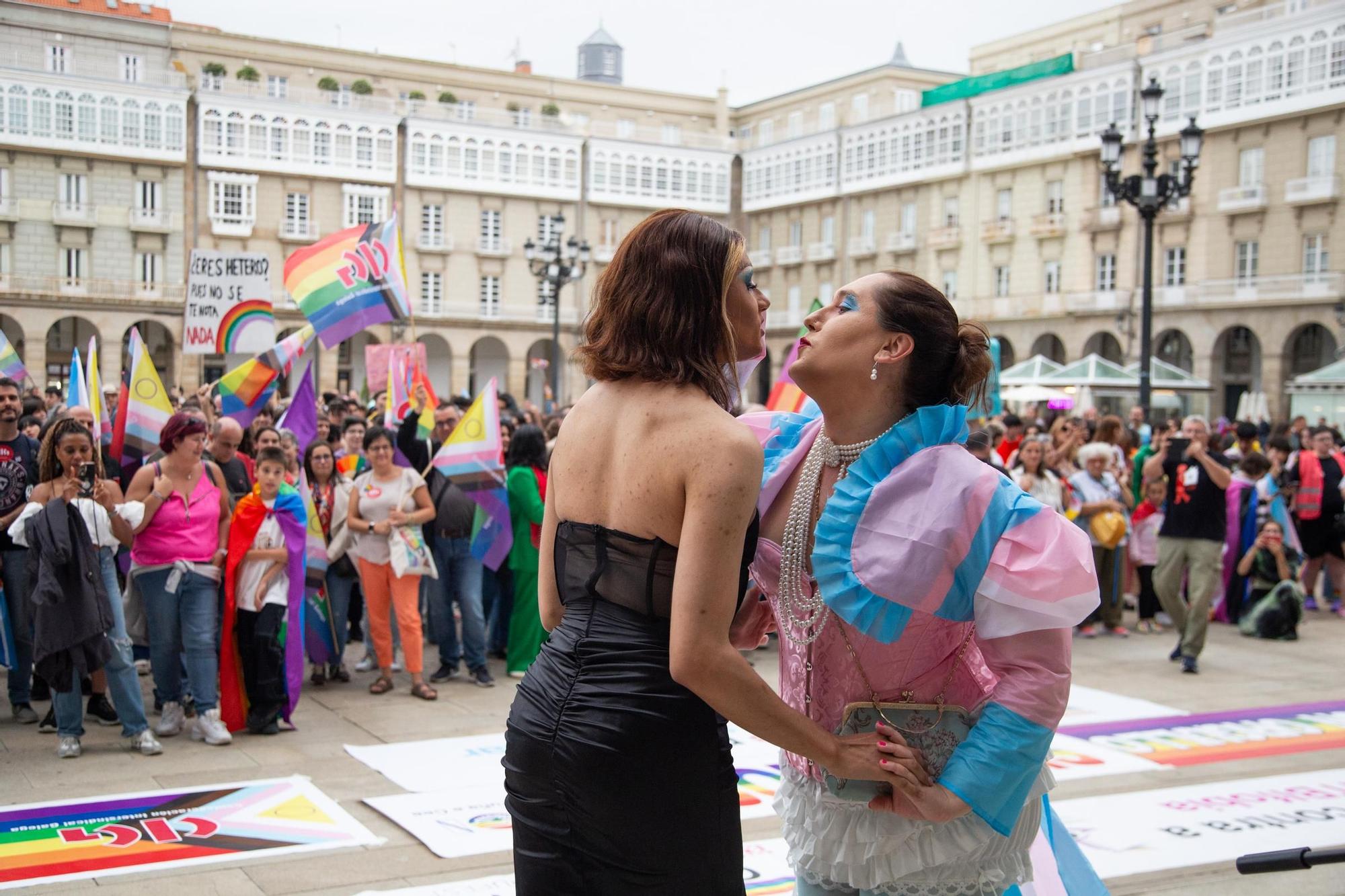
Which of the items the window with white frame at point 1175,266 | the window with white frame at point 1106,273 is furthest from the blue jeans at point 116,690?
the window with white frame at point 1106,273

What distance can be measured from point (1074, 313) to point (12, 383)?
36149mm

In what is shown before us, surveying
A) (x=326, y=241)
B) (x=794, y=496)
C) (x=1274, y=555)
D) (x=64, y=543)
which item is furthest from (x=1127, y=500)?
(x=794, y=496)

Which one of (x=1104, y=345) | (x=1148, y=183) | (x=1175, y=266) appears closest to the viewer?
(x=1148, y=183)

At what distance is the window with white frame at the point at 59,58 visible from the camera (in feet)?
112

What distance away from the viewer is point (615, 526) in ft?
6.54

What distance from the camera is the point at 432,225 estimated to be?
4725 centimetres

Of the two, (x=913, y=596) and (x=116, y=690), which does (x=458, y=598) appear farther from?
(x=913, y=596)

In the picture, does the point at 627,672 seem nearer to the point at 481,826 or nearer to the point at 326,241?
the point at 481,826

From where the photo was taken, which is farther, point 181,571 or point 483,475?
point 483,475

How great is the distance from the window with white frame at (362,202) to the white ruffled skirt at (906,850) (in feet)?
148

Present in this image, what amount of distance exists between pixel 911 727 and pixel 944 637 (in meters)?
0.17

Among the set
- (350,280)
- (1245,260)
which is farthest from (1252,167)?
(350,280)

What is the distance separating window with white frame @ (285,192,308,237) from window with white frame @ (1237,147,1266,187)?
31.0 metres

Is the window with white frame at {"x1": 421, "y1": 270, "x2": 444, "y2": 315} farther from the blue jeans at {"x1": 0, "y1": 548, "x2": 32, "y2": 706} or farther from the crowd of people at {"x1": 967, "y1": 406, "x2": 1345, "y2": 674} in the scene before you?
the blue jeans at {"x1": 0, "y1": 548, "x2": 32, "y2": 706}
